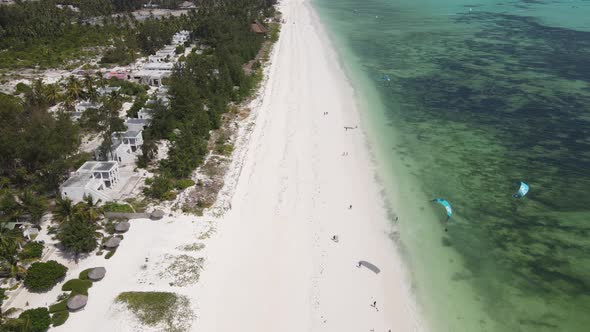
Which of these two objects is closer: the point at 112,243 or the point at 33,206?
the point at 112,243

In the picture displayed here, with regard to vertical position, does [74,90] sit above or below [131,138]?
above

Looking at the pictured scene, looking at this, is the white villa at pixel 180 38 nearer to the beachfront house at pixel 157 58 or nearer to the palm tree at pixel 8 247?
the beachfront house at pixel 157 58

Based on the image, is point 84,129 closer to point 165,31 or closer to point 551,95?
point 165,31

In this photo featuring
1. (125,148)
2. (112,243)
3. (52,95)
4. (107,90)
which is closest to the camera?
(112,243)

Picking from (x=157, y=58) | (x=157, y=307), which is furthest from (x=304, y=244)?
(x=157, y=58)

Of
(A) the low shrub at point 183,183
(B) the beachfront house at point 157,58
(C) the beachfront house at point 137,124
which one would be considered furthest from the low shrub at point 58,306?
(B) the beachfront house at point 157,58

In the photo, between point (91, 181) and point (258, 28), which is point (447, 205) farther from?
point (258, 28)

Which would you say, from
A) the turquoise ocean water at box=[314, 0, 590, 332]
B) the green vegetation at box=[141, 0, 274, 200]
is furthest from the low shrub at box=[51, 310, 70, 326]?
the turquoise ocean water at box=[314, 0, 590, 332]
